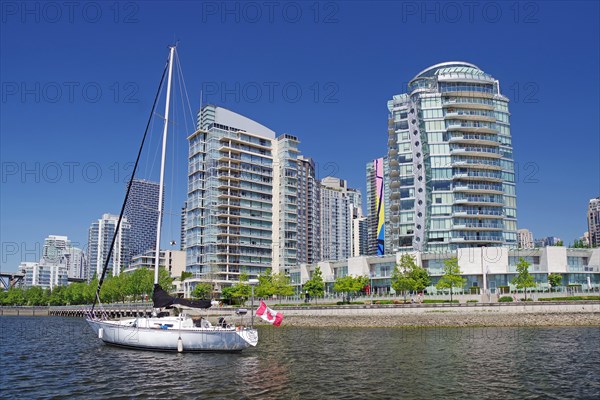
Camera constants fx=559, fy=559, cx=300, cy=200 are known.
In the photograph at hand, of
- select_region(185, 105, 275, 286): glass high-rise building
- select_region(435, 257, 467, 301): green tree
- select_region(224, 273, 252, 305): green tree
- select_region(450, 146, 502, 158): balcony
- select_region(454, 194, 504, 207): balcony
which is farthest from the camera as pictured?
select_region(185, 105, 275, 286): glass high-rise building

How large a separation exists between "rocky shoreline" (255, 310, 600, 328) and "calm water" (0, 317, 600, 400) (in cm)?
1817

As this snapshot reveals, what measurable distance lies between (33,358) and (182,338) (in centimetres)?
1345

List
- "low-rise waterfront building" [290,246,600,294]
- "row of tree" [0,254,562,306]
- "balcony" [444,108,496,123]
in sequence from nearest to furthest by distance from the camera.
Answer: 1. "row of tree" [0,254,562,306]
2. "low-rise waterfront building" [290,246,600,294]
3. "balcony" [444,108,496,123]

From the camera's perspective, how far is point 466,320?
81.1m

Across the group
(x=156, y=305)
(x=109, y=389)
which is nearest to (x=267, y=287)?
(x=156, y=305)

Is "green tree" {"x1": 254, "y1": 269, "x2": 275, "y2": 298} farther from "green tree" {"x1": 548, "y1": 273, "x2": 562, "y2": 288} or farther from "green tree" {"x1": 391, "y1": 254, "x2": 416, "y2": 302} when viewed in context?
"green tree" {"x1": 548, "y1": 273, "x2": 562, "y2": 288}

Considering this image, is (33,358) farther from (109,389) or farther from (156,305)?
(109,389)

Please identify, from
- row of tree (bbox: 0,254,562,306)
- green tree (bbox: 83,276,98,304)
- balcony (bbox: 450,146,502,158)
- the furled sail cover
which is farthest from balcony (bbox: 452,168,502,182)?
green tree (bbox: 83,276,98,304)

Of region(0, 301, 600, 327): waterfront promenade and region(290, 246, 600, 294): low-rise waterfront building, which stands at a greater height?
region(290, 246, 600, 294): low-rise waterfront building

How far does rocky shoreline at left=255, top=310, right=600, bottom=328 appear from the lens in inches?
3088

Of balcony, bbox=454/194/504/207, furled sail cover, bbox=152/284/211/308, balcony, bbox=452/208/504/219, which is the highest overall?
balcony, bbox=454/194/504/207

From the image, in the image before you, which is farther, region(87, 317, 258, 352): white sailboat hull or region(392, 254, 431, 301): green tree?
region(392, 254, 431, 301): green tree

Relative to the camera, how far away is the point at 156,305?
54312 millimetres

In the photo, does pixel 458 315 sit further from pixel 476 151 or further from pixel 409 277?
pixel 476 151
